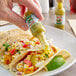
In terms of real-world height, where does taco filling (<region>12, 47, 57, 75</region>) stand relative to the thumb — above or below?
below

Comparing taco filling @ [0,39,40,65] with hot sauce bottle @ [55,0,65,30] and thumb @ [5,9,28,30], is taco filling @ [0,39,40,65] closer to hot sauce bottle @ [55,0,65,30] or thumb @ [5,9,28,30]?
A: thumb @ [5,9,28,30]

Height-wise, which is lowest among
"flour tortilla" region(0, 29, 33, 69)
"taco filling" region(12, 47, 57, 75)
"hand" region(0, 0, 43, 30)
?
"taco filling" region(12, 47, 57, 75)

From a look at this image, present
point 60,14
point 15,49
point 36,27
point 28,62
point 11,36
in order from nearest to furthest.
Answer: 1. point 36,27
2. point 28,62
3. point 15,49
4. point 11,36
5. point 60,14

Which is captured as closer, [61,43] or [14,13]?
[14,13]

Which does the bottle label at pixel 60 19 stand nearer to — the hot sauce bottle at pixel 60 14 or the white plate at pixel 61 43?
the hot sauce bottle at pixel 60 14

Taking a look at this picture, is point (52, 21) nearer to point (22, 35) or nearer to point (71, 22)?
point (71, 22)

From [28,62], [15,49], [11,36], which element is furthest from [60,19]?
[28,62]

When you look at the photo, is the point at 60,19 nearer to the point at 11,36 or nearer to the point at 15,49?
the point at 11,36

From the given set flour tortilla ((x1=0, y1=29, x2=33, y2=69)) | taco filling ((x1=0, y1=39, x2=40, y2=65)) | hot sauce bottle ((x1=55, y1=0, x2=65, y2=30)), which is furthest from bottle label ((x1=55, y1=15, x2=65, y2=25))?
taco filling ((x1=0, y1=39, x2=40, y2=65))

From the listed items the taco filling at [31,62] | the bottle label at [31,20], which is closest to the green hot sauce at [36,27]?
the bottle label at [31,20]
